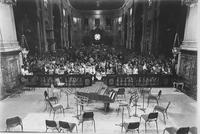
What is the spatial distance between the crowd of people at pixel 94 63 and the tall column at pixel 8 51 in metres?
0.50

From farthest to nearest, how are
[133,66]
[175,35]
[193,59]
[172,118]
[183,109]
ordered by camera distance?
[133,66] < [175,35] < [193,59] < [183,109] < [172,118]

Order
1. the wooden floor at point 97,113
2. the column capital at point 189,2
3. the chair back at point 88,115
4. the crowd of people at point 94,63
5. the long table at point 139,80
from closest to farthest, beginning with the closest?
the chair back at point 88,115, the wooden floor at point 97,113, the column capital at point 189,2, the crowd of people at point 94,63, the long table at point 139,80

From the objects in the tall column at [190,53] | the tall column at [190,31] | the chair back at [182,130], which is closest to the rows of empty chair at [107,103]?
the chair back at [182,130]

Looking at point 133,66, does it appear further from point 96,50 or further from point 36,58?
point 36,58

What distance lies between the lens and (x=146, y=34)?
32.2ft

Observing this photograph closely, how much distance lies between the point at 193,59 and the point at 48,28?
22.8 feet

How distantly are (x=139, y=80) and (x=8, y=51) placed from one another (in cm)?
658

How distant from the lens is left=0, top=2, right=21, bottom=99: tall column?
8688 mm

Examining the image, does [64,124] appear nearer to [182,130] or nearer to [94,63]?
[182,130]

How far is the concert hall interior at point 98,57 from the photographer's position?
830 centimetres

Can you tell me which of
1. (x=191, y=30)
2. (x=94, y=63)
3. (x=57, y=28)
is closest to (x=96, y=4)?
(x=57, y=28)

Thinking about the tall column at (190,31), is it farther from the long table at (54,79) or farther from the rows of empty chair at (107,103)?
the long table at (54,79)

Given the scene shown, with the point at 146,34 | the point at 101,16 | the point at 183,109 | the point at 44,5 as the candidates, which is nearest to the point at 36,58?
the point at 44,5

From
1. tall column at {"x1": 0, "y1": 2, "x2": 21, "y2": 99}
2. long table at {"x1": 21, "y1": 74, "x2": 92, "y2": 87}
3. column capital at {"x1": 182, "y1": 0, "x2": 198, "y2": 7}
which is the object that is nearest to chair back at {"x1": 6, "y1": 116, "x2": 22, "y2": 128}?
tall column at {"x1": 0, "y1": 2, "x2": 21, "y2": 99}
